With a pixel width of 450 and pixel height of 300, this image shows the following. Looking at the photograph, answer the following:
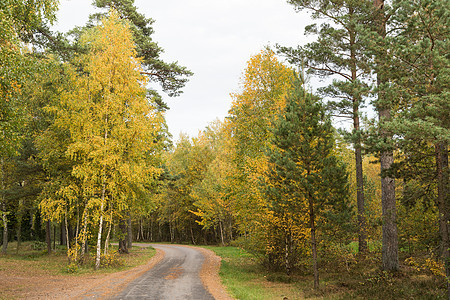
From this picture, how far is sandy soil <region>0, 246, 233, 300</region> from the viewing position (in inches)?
411

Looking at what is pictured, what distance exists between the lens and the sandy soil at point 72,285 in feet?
34.2

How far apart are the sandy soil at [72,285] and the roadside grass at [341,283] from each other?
704mm

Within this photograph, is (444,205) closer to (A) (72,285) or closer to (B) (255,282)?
(B) (255,282)

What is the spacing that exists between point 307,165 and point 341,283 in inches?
183

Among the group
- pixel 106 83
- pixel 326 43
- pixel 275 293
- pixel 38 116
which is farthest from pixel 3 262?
pixel 326 43

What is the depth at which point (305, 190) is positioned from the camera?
1137 cm

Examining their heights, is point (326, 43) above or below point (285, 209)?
above

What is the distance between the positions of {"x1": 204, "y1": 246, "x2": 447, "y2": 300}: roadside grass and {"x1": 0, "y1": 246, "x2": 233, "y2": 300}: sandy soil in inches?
27.7

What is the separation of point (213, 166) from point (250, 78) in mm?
15955

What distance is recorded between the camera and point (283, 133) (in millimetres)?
11547

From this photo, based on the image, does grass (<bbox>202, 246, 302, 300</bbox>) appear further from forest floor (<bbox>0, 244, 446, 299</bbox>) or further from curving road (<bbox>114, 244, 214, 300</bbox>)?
curving road (<bbox>114, 244, 214, 300</bbox>)

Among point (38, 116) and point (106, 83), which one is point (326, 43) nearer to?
point (106, 83)

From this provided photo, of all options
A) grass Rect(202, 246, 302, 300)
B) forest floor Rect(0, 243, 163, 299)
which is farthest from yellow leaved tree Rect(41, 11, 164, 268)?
grass Rect(202, 246, 302, 300)

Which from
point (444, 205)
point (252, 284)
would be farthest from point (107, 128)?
point (444, 205)
